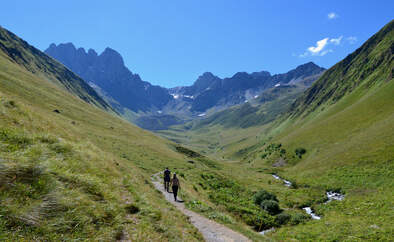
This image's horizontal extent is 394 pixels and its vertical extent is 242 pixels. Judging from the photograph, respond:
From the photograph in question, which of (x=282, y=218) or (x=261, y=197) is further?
(x=261, y=197)

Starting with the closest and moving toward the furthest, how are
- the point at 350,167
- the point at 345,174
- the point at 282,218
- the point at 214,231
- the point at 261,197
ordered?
the point at 214,231 → the point at 282,218 → the point at 261,197 → the point at 345,174 → the point at 350,167

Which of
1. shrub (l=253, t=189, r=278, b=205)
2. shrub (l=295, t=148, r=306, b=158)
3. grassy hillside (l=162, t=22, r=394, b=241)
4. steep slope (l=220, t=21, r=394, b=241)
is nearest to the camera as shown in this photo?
steep slope (l=220, t=21, r=394, b=241)

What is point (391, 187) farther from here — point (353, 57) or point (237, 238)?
point (353, 57)

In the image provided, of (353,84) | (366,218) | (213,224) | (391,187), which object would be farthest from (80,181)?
(353,84)

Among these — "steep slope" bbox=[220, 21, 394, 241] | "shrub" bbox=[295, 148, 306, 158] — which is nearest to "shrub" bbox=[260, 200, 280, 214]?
"steep slope" bbox=[220, 21, 394, 241]

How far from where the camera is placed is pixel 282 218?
1145 inches

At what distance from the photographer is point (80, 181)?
423 inches

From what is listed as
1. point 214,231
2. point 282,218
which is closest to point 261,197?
point 282,218

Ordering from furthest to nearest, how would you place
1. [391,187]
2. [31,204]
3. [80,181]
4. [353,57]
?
[353,57], [391,187], [80,181], [31,204]

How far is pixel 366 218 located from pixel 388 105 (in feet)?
212

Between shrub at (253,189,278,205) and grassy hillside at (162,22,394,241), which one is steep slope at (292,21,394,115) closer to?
grassy hillside at (162,22,394,241)

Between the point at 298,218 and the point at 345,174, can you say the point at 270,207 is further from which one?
the point at 345,174

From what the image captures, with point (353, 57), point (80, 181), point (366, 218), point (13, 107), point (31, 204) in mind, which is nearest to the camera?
point (31, 204)

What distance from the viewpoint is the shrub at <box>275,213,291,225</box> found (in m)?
28.6
